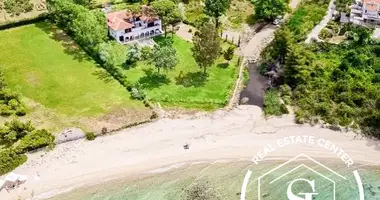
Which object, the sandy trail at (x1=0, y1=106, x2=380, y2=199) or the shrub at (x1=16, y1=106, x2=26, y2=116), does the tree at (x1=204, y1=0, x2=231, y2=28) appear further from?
the shrub at (x1=16, y1=106, x2=26, y2=116)

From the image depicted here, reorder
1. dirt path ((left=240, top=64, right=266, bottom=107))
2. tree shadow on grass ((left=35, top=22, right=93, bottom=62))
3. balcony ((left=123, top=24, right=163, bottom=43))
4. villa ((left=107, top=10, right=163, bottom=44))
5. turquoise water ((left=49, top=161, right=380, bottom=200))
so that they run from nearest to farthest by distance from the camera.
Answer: turquoise water ((left=49, top=161, right=380, bottom=200)) < dirt path ((left=240, top=64, right=266, bottom=107)) < tree shadow on grass ((left=35, top=22, right=93, bottom=62)) < villa ((left=107, top=10, right=163, bottom=44)) < balcony ((left=123, top=24, right=163, bottom=43))

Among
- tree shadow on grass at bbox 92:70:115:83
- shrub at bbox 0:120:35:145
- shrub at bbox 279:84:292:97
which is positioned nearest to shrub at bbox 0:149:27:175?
shrub at bbox 0:120:35:145

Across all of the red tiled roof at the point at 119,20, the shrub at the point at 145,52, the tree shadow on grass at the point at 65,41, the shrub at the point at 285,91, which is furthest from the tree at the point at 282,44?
the tree shadow on grass at the point at 65,41

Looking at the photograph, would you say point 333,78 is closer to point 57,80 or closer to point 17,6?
point 57,80

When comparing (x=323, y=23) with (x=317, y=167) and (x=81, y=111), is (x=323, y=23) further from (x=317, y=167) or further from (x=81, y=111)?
(x=81, y=111)

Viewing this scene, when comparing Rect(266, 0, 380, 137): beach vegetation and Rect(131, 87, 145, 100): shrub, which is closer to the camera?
Rect(266, 0, 380, 137): beach vegetation

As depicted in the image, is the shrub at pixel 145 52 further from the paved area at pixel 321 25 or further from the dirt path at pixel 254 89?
the paved area at pixel 321 25

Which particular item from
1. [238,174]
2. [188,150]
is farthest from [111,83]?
[238,174]
